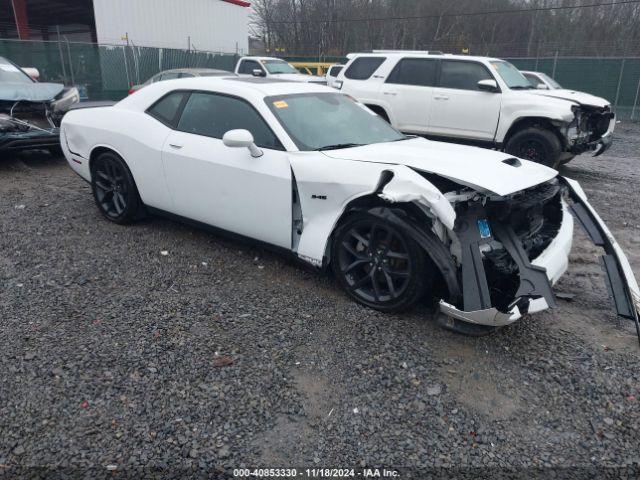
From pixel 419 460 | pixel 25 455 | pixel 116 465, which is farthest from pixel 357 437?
pixel 25 455

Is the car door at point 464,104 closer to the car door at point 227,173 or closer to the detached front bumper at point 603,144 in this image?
the detached front bumper at point 603,144

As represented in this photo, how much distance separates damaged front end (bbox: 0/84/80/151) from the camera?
24.3ft

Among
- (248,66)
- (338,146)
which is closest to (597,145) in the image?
(338,146)

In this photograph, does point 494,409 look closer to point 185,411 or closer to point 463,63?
point 185,411

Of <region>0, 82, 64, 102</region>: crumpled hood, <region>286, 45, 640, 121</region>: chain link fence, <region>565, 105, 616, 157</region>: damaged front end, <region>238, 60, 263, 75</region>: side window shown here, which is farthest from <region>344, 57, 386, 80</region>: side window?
<region>286, 45, 640, 121</region>: chain link fence

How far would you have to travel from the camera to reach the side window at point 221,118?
13.4 feet

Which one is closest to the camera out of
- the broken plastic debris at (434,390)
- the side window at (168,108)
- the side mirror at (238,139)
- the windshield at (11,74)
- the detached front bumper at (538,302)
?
the broken plastic debris at (434,390)

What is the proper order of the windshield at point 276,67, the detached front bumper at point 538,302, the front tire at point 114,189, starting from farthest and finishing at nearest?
the windshield at point 276,67 → the front tire at point 114,189 → the detached front bumper at point 538,302

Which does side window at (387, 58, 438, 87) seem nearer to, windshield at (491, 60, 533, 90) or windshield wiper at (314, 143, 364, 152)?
windshield at (491, 60, 533, 90)

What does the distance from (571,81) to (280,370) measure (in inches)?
804

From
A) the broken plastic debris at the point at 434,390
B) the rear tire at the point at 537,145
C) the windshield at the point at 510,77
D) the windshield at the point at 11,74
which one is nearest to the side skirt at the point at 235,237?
the broken plastic debris at the point at 434,390

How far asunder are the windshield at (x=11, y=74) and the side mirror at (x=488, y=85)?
7834 mm

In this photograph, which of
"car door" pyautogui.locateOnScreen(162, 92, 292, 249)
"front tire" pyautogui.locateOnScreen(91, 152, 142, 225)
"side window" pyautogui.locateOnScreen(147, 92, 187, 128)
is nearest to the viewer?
"car door" pyautogui.locateOnScreen(162, 92, 292, 249)

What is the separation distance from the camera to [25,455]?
2342 millimetres
